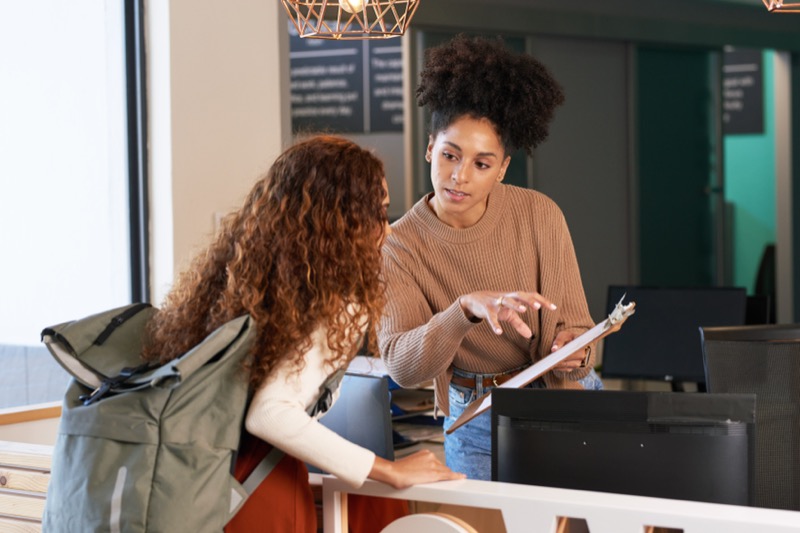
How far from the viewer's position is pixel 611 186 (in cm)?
679

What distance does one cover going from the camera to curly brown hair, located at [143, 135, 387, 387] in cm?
162

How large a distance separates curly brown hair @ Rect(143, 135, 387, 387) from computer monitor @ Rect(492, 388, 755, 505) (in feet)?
0.98

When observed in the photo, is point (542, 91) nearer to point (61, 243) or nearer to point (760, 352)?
point (760, 352)

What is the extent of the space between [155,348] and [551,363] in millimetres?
664

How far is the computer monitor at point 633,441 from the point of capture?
5.19 ft

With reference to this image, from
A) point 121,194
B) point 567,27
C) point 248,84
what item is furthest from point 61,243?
point 567,27

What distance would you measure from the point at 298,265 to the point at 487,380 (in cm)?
81

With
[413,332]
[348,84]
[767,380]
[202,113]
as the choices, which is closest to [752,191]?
[348,84]

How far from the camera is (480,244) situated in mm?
2365

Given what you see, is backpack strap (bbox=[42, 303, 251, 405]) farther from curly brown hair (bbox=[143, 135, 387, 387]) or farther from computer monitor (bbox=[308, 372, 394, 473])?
computer monitor (bbox=[308, 372, 394, 473])

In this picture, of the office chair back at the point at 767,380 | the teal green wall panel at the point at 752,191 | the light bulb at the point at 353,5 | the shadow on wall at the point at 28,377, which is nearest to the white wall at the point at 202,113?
the shadow on wall at the point at 28,377

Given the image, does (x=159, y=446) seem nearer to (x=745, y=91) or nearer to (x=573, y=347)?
(x=573, y=347)

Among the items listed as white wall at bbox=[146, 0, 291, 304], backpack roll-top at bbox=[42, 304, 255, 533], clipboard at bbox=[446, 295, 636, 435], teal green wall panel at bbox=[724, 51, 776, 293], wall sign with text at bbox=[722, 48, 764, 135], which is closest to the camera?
backpack roll-top at bbox=[42, 304, 255, 533]

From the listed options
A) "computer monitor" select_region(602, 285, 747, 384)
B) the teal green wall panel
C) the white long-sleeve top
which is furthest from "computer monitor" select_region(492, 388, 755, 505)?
the teal green wall panel
